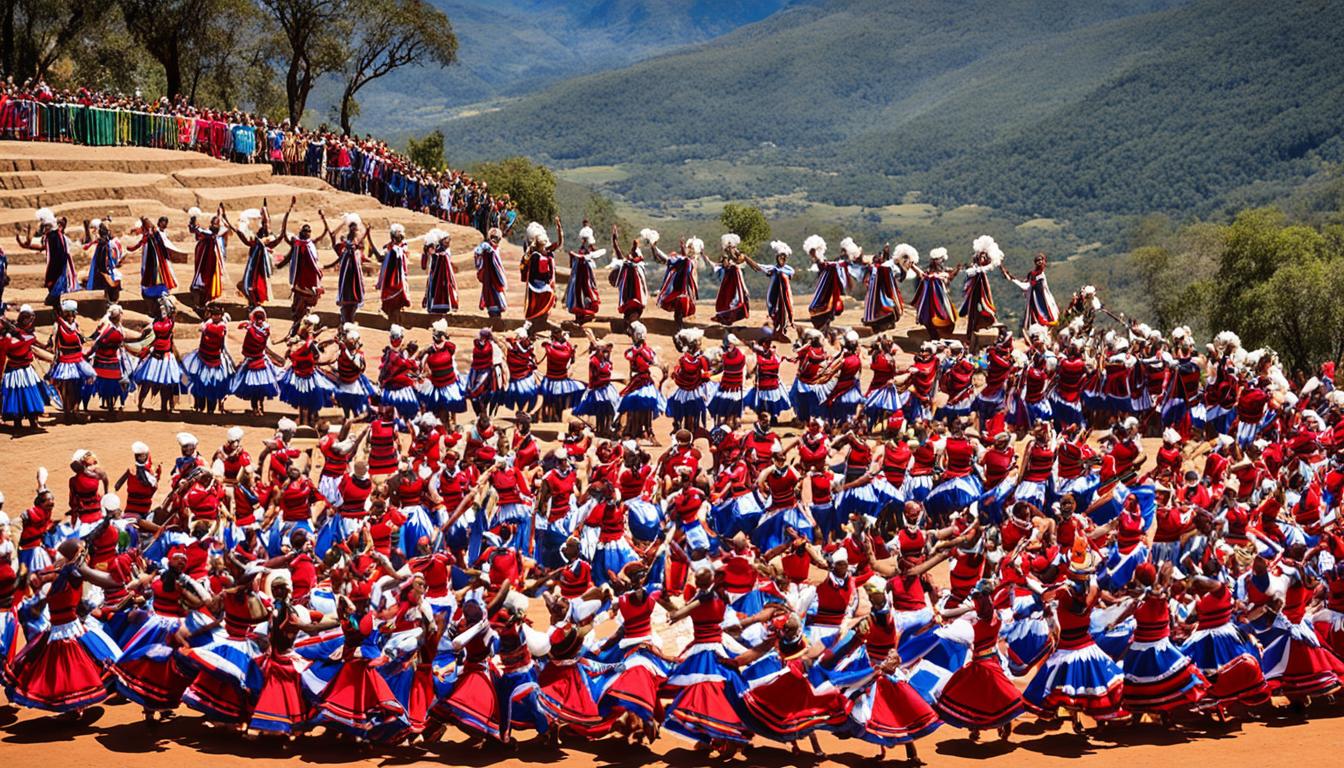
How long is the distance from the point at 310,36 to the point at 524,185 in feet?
29.2

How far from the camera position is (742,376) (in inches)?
775

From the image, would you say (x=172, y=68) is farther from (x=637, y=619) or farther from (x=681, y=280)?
(x=637, y=619)

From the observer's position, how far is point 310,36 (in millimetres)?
54688

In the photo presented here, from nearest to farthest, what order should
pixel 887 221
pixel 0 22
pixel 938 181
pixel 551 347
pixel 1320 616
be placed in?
pixel 1320 616 → pixel 551 347 → pixel 0 22 → pixel 887 221 → pixel 938 181

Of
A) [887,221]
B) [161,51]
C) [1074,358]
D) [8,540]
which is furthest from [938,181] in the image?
[8,540]

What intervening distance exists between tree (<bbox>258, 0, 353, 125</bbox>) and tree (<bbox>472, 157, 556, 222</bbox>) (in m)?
6.58

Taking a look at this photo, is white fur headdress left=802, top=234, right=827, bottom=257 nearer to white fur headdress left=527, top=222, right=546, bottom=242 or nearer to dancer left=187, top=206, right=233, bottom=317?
white fur headdress left=527, top=222, right=546, bottom=242

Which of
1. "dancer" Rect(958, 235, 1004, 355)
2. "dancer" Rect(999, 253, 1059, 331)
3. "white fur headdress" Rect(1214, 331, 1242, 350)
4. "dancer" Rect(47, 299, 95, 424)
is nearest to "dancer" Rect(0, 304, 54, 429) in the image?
"dancer" Rect(47, 299, 95, 424)

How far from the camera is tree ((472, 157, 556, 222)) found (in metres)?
55.7

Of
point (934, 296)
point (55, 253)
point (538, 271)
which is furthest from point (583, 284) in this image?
point (55, 253)

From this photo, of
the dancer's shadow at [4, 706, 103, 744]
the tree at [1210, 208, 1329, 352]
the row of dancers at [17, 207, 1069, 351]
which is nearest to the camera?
the dancer's shadow at [4, 706, 103, 744]

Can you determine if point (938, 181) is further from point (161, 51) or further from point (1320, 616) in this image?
point (1320, 616)

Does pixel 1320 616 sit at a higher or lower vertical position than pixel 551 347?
lower

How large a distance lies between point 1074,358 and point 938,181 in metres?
140
